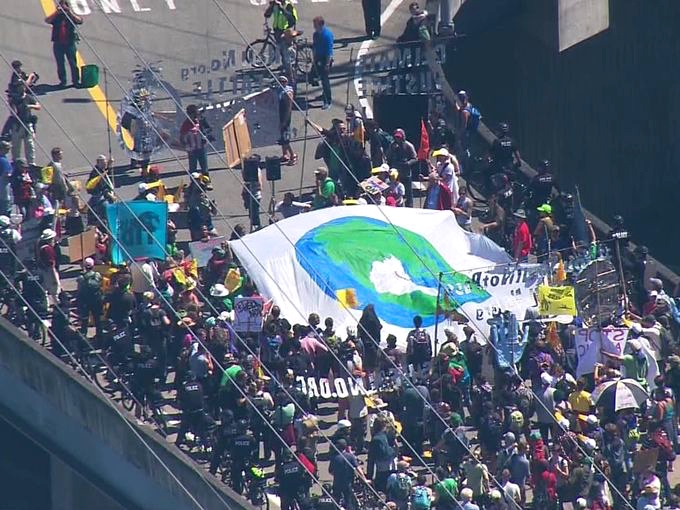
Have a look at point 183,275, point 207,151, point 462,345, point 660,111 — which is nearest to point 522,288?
point 462,345

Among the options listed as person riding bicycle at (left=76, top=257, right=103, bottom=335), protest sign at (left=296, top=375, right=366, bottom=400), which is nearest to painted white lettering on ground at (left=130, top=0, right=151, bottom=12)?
person riding bicycle at (left=76, top=257, right=103, bottom=335)

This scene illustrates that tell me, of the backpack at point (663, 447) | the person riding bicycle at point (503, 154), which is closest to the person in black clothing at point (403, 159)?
the person riding bicycle at point (503, 154)

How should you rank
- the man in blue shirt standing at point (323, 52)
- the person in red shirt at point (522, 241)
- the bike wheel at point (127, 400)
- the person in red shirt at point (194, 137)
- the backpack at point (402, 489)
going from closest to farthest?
the backpack at point (402, 489)
the bike wheel at point (127, 400)
the person in red shirt at point (522, 241)
the person in red shirt at point (194, 137)
the man in blue shirt standing at point (323, 52)

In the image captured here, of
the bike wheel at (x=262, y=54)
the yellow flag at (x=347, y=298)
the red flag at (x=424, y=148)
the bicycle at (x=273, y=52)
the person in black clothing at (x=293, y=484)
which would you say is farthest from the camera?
the bike wheel at (x=262, y=54)

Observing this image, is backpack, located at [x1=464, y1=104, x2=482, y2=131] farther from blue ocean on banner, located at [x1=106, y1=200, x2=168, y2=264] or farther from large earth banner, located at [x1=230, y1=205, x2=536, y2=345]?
blue ocean on banner, located at [x1=106, y1=200, x2=168, y2=264]

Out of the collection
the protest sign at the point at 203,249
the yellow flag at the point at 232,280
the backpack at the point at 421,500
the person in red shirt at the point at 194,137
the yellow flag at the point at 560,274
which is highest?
the person in red shirt at the point at 194,137

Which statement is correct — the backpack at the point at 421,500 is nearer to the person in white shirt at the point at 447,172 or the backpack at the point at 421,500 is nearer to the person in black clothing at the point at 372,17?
the person in white shirt at the point at 447,172

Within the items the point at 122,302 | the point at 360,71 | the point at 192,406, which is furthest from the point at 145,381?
the point at 360,71

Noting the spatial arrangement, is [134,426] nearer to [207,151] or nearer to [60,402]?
[60,402]
